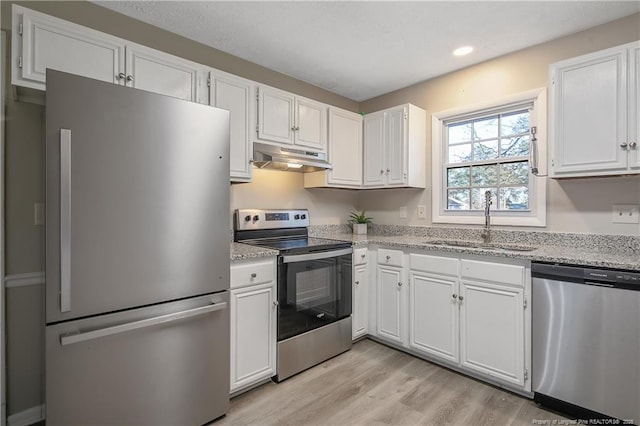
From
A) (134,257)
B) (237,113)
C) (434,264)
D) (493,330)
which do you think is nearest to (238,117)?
(237,113)

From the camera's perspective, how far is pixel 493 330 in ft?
6.91

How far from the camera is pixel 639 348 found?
161 centimetres

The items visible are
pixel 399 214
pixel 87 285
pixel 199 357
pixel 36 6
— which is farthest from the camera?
pixel 399 214

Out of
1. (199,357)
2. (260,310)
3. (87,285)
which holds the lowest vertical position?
(199,357)

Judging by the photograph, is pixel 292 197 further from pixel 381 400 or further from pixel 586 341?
pixel 586 341

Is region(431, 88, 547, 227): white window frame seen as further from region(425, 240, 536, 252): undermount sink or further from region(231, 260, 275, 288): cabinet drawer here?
region(231, 260, 275, 288): cabinet drawer

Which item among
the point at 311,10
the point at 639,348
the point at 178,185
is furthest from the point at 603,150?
the point at 178,185

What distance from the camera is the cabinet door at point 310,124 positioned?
272cm

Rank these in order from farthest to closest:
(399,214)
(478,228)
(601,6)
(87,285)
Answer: (399,214) → (478,228) → (601,6) → (87,285)

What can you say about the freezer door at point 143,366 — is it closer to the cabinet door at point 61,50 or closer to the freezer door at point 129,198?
the freezer door at point 129,198

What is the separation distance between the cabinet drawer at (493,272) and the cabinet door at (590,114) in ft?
2.34

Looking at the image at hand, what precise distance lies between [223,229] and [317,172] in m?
1.42

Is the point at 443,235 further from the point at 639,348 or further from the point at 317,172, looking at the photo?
the point at 639,348

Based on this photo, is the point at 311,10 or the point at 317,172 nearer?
the point at 311,10
